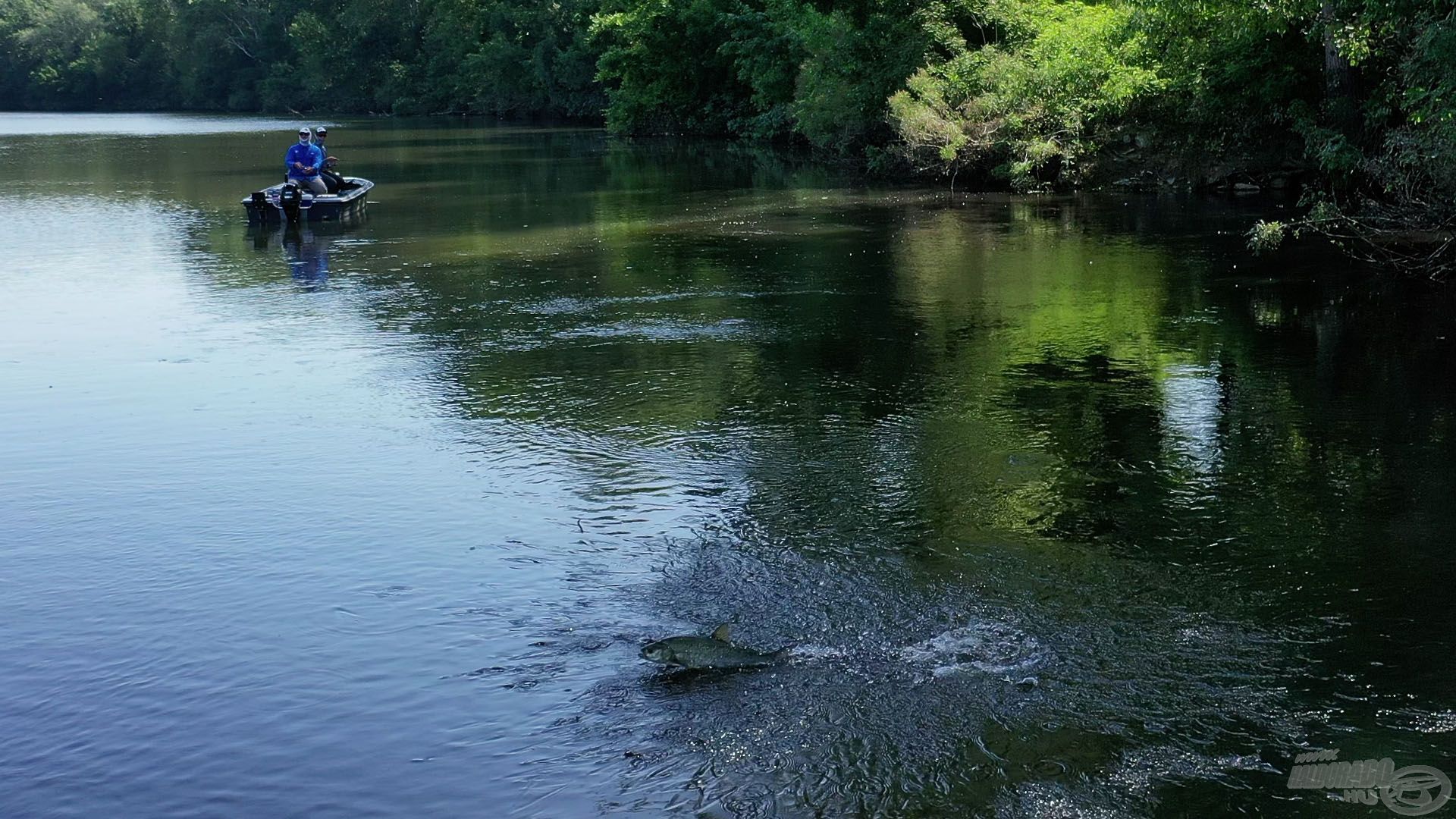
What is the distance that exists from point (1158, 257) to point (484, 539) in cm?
1411

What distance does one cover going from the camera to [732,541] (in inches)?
356

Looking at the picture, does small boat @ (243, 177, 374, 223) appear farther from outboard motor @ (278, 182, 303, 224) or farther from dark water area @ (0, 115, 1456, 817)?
dark water area @ (0, 115, 1456, 817)

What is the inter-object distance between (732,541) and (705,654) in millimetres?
2069

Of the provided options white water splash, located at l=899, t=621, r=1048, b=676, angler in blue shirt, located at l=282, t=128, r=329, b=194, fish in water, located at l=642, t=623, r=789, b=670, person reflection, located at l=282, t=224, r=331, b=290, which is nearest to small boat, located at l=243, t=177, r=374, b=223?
angler in blue shirt, located at l=282, t=128, r=329, b=194

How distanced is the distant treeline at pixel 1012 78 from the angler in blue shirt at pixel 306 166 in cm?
1301

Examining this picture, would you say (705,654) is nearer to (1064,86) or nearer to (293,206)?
(293,206)

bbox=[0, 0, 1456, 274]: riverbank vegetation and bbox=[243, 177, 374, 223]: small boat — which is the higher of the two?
bbox=[0, 0, 1456, 274]: riverbank vegetation

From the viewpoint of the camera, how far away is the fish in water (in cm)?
696

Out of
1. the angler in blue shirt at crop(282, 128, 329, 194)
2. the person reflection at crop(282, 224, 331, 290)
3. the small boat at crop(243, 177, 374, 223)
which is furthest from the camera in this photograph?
the angler in blue shirt at crop(282, 128, 329, 194)

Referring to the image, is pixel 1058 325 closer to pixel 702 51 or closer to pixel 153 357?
pixel 153 357

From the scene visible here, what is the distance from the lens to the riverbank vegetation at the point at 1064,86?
58.9 feet

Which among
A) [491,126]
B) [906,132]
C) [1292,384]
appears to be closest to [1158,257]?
[1292,384]

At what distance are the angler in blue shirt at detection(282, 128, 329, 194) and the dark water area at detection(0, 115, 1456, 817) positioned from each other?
7.57 metres

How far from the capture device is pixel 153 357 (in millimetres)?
15227
